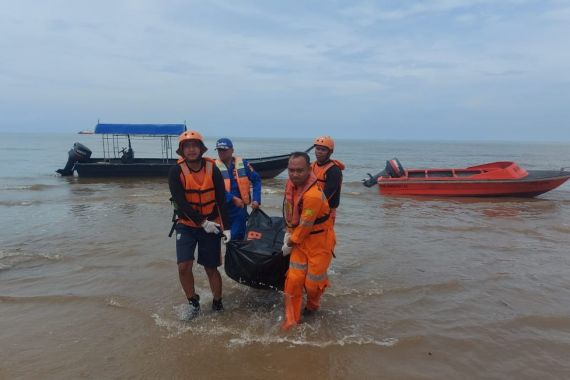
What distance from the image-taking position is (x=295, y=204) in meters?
3.71

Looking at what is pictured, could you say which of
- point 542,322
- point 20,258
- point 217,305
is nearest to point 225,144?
point 217,305

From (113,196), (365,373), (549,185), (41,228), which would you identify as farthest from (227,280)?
(549,185)

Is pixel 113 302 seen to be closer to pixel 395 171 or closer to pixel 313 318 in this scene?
pixel 313 318

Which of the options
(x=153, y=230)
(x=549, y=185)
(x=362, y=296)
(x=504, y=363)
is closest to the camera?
(x=504, y=363)

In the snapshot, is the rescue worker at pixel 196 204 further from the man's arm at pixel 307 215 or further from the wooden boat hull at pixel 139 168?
the wooden boat hull at pixel 139 168

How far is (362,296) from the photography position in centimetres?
474

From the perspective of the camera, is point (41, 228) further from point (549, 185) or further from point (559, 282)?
point (549, 185)

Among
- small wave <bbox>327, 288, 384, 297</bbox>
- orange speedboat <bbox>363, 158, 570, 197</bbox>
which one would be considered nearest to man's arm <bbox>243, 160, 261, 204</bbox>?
small wave <bbox>327, 288, 384, 297</bbox>

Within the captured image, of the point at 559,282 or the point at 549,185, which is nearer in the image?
the point at 559,282

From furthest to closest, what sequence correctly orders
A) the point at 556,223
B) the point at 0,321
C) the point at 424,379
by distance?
the point at 556,223
the point at 0,321
the point at 424,379

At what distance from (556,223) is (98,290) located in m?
9.94

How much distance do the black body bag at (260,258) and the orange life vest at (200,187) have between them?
502mm

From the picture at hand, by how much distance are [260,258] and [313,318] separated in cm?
78

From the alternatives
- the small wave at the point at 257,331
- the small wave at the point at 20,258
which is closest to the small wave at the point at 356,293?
the small wave at the point at 257,331
